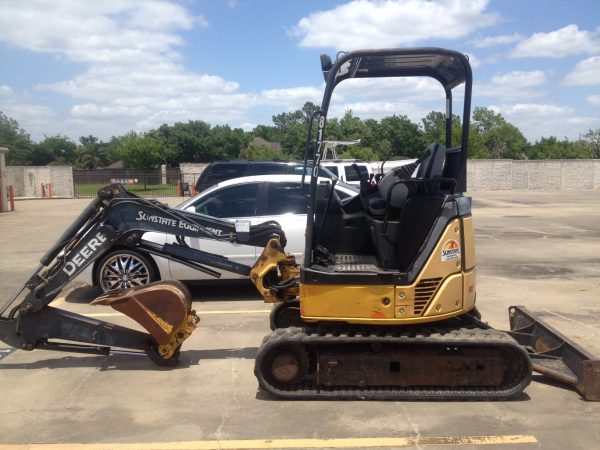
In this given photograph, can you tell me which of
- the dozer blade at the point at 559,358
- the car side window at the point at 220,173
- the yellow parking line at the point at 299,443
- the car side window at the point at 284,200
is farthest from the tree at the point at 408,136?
the car side window at the point at 220,173

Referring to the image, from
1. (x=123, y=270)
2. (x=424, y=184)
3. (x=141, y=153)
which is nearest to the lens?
(x=424, y=184)

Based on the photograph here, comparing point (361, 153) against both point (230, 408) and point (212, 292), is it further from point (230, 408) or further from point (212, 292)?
point (230, 408)

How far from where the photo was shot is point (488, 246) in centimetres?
1396

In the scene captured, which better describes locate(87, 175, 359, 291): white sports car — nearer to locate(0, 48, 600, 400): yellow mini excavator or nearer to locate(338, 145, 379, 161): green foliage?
locate(0, 48, 600, 400): yellow mini excavator

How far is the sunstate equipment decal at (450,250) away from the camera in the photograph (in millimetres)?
4773

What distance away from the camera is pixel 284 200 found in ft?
29.0

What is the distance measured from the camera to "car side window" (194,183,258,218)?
28.9ft

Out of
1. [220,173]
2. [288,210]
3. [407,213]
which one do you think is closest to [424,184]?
[407,213]

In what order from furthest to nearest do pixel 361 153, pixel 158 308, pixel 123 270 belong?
pixel 361 153
pixel 123 270
pixel 158 308

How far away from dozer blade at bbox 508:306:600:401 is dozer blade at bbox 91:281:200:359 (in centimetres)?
327

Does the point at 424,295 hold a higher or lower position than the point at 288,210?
lower

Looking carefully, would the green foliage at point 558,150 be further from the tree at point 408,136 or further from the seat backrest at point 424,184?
the seat backrest at point 424,184

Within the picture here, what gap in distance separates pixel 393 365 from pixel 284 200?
4.41 m

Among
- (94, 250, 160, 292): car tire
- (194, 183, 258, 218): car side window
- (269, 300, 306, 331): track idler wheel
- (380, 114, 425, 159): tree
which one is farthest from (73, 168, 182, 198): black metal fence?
(269, 300, 306, 331): track idler wheel
